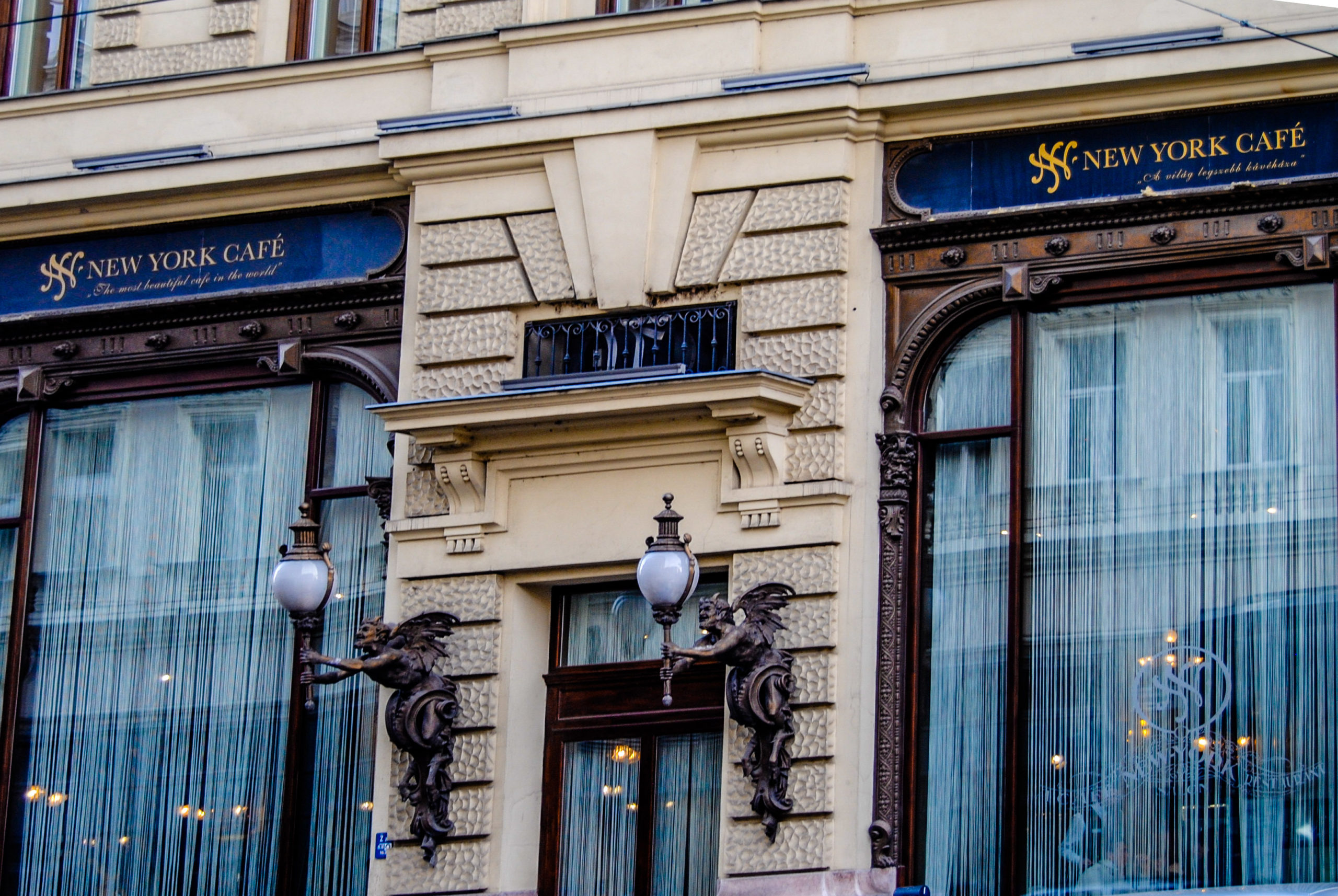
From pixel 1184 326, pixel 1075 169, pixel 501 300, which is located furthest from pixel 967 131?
pixel 501 300

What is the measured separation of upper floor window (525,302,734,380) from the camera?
789 inches

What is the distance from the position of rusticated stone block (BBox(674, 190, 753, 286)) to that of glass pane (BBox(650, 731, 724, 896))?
3465 mm

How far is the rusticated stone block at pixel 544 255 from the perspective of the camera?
20.6 m

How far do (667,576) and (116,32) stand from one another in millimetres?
8651

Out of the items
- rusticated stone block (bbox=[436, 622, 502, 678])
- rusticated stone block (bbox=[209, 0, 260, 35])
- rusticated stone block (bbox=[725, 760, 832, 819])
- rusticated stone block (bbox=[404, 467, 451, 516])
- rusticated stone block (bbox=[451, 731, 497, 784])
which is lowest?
rusticated stone block (bbox=[725, 760, 832, 819])

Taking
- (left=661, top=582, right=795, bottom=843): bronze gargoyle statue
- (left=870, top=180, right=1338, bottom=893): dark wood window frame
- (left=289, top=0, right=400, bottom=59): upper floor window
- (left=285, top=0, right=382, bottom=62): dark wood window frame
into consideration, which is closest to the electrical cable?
(left=870, top=180, right=1338, bottom=893): dark wood window frame

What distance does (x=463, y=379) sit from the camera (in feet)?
68.0

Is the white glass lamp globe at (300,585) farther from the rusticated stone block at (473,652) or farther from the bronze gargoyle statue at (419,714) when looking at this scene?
the rusticated stone block at (473,652)

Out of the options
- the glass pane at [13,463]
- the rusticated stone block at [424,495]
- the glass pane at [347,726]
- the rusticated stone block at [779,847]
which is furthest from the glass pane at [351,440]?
the rusticated stone block at [779,847]

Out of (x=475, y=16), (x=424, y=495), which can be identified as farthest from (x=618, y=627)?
(x=475, y=16)

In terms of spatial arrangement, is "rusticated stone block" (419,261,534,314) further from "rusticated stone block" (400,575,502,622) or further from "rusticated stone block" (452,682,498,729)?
"rusticated stone block" (452,682,498,729)

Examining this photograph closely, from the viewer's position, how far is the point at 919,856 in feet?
61.7

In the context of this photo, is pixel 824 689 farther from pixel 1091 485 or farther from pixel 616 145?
pixel 616 145

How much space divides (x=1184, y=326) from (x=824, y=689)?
3.64m
